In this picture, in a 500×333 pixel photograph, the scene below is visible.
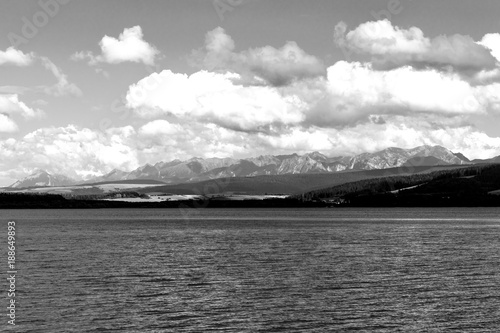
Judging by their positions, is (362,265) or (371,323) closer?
(371,323)

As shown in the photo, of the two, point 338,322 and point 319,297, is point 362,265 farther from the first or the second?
point 338,322

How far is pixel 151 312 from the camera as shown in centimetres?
4950

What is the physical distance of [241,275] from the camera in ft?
229

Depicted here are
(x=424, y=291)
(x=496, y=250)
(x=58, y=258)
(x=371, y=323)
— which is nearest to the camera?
(x=371, y=323)

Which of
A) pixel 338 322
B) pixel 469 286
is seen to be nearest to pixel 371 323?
pixel 338 322

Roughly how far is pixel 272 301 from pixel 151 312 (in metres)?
11.0

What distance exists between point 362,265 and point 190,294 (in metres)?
29.4

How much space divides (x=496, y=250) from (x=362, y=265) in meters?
33.7

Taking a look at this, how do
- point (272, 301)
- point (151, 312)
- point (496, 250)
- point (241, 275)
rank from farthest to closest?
1. point (496, 250)
2. point (241, 275)
3. point (272, 301)
4. point (151, 312)

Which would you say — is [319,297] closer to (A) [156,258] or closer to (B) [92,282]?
(B) [92,282]

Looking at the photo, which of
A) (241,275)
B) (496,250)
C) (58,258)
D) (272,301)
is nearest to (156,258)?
(58,258)

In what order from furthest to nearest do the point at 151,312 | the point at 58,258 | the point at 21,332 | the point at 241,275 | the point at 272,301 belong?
1. the point at 58,258
2. the point at 241,275
3. the point at 272,301
4. the point at 151,312
5. the point at 21,332

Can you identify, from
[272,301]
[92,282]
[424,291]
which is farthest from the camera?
[92,282]

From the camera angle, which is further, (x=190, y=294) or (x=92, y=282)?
(x=92, y=282)
